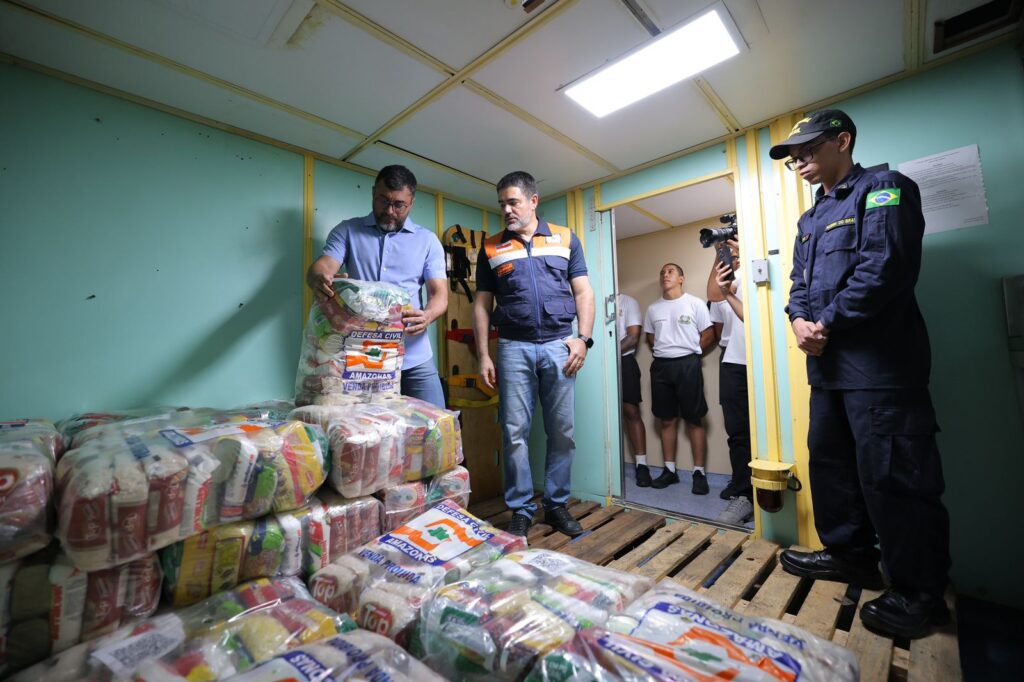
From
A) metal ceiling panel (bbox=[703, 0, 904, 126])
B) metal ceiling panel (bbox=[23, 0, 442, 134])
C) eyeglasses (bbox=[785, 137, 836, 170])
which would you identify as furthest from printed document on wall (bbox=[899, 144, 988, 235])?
metal ceiling panel (bbox=[23, 0, 442, 134])

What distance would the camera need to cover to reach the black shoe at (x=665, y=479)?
10.8ft

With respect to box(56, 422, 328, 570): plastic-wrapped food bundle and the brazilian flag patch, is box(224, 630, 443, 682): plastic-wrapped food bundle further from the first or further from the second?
the brazilian flag patch

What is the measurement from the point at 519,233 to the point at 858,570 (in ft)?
6.82

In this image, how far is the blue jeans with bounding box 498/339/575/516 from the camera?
2105 mm

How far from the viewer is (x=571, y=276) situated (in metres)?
2.36

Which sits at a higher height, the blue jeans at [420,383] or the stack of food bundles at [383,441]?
the blue jeans at [420,383]

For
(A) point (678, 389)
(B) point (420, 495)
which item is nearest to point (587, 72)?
(B) point (420, 495)

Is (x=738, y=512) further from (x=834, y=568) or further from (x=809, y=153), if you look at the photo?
(x=809, y=153)

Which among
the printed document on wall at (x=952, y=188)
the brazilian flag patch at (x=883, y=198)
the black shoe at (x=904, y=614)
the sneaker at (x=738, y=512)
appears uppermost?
the printed document on wall at (x=952, y=188)

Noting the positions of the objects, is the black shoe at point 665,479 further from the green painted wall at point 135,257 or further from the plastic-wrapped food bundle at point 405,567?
the green painted wall at point 135,257

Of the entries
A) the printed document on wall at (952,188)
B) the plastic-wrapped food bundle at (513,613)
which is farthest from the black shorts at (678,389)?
the plastic-wrapped food bundle at (513,613)

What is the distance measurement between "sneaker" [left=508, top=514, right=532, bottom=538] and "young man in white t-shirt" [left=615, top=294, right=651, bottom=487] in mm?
1596

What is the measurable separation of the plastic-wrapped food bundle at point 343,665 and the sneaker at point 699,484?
2.87m

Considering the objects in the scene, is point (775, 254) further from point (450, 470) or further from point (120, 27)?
point (120, 27)
